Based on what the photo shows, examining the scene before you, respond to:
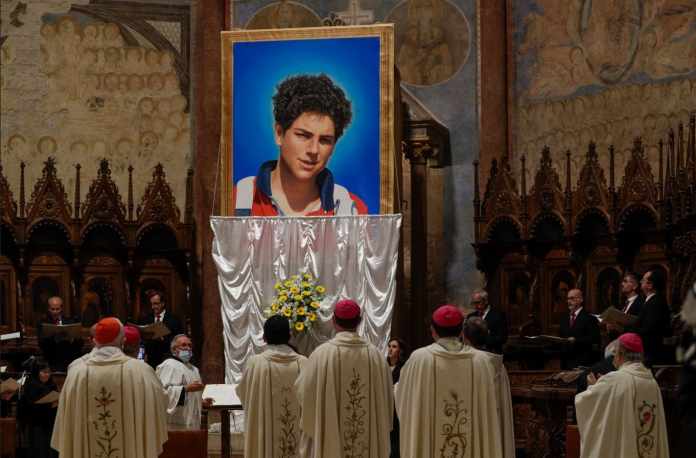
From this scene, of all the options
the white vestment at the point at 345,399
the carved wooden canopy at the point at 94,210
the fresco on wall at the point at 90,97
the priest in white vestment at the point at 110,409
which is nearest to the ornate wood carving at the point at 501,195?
the carved wooden canopy at the point at 94,210

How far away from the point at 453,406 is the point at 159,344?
585cm

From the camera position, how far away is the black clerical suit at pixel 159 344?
496 inches

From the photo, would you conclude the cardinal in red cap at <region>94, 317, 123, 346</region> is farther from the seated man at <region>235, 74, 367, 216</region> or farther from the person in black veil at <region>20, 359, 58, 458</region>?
the seated man at <region>235, 74, 367, 216</region>

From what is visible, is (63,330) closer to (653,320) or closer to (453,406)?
(453,406)

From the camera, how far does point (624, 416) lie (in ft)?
26.9

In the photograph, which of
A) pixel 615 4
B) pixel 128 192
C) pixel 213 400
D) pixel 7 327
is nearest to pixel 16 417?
pixel 213 400

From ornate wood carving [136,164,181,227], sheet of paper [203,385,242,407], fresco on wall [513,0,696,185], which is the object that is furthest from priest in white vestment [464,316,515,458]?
ornate wood carving [136,164,181,227]

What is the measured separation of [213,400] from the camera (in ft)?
31.5

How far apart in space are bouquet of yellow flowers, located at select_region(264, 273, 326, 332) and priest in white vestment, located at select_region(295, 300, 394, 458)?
18.6ft

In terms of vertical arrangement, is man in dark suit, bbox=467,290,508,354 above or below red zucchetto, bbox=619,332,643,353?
below

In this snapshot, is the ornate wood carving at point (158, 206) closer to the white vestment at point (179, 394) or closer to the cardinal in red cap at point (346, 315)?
the white vestment at point (179, 394)

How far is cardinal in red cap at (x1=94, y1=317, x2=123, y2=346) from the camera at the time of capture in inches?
322

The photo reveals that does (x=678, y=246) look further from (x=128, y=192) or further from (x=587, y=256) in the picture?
(x=128, y=192)

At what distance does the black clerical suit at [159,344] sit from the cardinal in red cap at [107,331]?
4168 mm
